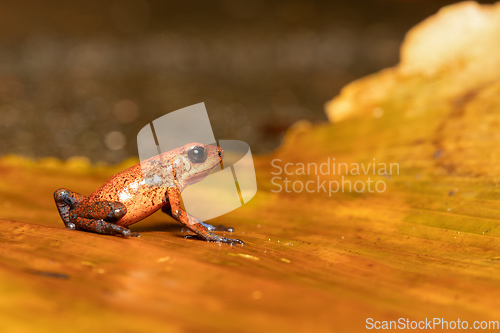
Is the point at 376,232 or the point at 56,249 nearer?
the point at 56,249

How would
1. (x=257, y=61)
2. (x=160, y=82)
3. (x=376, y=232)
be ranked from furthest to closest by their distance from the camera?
(x=257, y=61), (x=160, y=82), (x=376, y=232)

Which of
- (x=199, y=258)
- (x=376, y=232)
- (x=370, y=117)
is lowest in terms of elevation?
(x=376, y=232)

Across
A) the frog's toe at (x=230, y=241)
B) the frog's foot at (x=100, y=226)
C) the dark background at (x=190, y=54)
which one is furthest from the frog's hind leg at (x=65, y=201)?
the dark background at (x=190, y=54)

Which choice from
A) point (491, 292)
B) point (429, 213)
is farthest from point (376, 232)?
point (491, 292)

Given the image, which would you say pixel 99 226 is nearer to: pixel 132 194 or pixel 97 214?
pixel 97 214

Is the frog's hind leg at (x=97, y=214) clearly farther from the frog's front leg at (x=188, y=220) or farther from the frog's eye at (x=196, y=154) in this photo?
the frog's eye at (x=196, y=154)

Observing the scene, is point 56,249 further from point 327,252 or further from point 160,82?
point 160,82

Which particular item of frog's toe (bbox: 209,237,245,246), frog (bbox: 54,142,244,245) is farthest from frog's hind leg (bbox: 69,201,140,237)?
frog's toe (bbox: 209,237,245,246)
